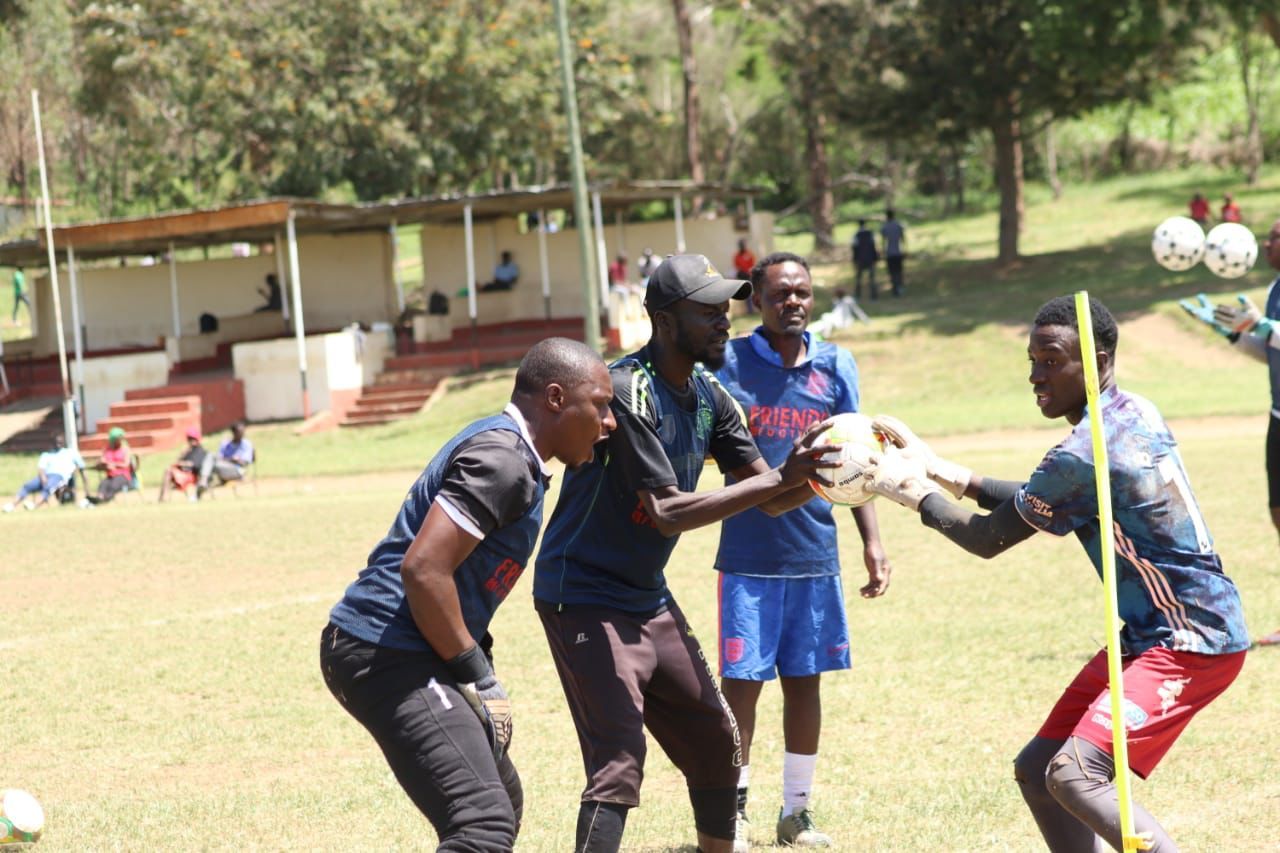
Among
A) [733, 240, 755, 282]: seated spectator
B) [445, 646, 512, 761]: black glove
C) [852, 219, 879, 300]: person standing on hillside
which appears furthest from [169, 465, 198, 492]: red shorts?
[852, 219, 879, 300]: person standing on hillside

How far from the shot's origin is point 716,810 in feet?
17.6

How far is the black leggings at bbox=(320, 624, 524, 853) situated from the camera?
4320mm

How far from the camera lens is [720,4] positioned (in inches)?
1816

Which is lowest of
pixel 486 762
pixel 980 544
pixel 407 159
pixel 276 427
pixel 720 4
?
pixel 276 427

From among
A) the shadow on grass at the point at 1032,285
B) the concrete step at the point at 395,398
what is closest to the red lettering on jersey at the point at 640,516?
the concrete step at the point at 395,398

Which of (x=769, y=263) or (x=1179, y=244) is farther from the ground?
(x=769, y=263)

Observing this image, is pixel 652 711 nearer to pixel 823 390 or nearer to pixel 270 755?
pixel 823 390

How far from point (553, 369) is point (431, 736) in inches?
46.2

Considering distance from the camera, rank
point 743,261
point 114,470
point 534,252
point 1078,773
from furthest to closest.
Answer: point 534,252, point 743,261, point 114,470, point 1078,773

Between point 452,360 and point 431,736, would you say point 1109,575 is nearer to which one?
point 431,736

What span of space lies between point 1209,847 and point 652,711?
7.42 ft

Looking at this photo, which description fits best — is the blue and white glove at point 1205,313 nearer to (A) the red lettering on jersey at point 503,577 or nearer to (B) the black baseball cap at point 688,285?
(B) the black baseball cap at point 688,285

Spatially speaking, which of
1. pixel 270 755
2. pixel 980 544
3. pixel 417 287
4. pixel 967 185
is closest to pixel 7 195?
pixel 417 287

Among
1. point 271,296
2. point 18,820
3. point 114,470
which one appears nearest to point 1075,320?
point 18,820
